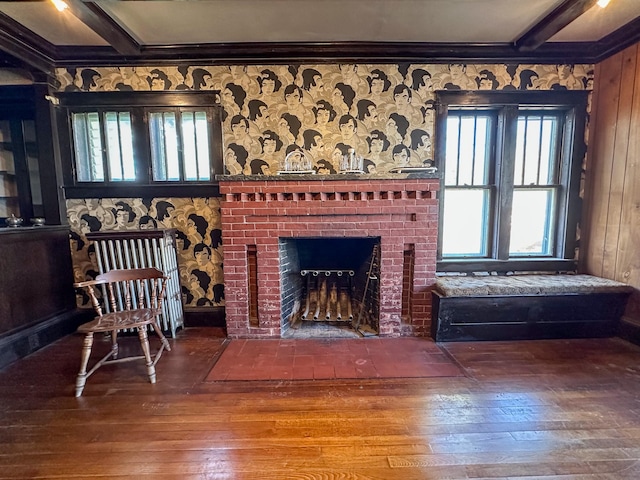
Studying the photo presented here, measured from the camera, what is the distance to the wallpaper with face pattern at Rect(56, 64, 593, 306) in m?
3.10

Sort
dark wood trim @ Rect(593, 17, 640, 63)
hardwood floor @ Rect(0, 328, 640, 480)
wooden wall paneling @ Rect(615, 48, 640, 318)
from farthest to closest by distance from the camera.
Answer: wooden wall paneling @ Rect(615, 48, 640, 318) → dark wood trim @ Rect(593, 17, 640, 63) → hardwood floor @ Rect(0, 328, 640, 480)

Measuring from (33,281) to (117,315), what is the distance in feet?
3.73

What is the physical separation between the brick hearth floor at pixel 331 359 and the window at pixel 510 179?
1079 millimetres

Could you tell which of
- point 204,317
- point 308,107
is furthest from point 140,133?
point 204,317

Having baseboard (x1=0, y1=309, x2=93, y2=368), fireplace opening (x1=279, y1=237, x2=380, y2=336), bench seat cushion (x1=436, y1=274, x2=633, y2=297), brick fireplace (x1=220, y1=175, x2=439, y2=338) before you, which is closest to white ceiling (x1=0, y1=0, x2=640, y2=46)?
brick fireplace (x1=220, y1=175, x2=439, y2=338)

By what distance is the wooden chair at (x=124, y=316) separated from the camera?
2148 millimetres

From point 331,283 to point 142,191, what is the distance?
2.19m

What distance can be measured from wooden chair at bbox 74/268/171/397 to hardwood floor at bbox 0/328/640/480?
132 mm

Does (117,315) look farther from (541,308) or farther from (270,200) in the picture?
(541,308)

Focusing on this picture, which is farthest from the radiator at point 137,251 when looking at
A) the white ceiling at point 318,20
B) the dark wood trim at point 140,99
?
the white ceiling at point 318,20

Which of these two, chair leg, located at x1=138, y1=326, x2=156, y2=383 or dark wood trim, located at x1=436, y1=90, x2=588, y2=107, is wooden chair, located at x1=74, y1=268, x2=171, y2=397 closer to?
chair leg, located at x1=138, y1=326, x2=156, y2=383

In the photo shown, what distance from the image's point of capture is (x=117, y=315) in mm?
2402

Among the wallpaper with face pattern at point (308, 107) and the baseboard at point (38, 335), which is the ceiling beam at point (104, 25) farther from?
the baseboard at point (38, 335)

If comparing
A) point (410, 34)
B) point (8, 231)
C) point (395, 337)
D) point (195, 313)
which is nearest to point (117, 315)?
point (195, 313)
